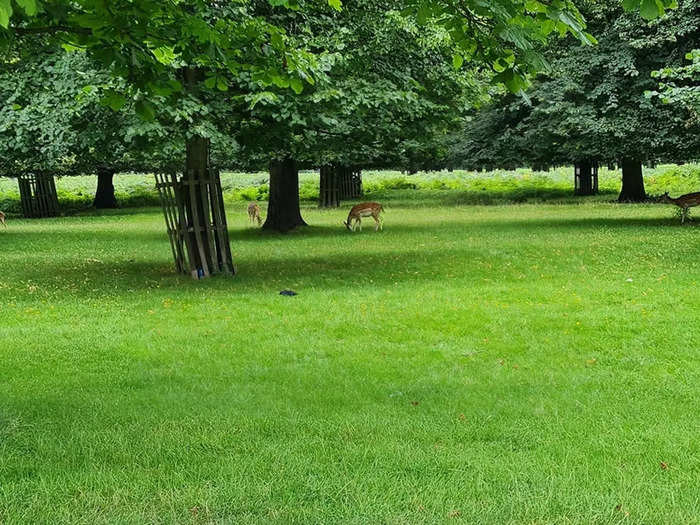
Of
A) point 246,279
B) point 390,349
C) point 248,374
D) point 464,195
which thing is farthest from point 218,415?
point 464,195

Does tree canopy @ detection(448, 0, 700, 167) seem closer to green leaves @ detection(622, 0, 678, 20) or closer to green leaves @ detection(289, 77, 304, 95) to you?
green leaves @ detection(289, 77, 304, 95)

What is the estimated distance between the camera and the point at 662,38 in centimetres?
2111

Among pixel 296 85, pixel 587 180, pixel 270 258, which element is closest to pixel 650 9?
pixel 296 85

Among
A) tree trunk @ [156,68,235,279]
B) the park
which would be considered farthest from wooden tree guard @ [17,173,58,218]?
tree trunk @ [156,68,235,279]

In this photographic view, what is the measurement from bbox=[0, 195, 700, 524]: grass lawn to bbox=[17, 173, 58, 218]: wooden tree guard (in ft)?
76.9

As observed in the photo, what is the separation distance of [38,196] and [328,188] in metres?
13.1

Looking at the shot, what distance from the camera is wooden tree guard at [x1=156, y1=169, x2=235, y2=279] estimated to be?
527 inches

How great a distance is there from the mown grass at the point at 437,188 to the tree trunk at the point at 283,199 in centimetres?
1555

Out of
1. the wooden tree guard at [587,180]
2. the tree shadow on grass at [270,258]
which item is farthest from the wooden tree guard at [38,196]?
the wooden tree guard at [587,180]

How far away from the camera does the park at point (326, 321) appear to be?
4348 millimetres

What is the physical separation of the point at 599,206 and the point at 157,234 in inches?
686

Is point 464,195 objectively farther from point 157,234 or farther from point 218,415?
point 218,415

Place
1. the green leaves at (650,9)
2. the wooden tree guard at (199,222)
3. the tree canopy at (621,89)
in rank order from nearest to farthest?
the green leaves at (650,9) → the wooden tree guard at (199,222) → the tree canopy at (621,89)

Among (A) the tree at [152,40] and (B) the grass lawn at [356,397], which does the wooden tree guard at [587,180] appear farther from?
(A) the tree at [152,40]
